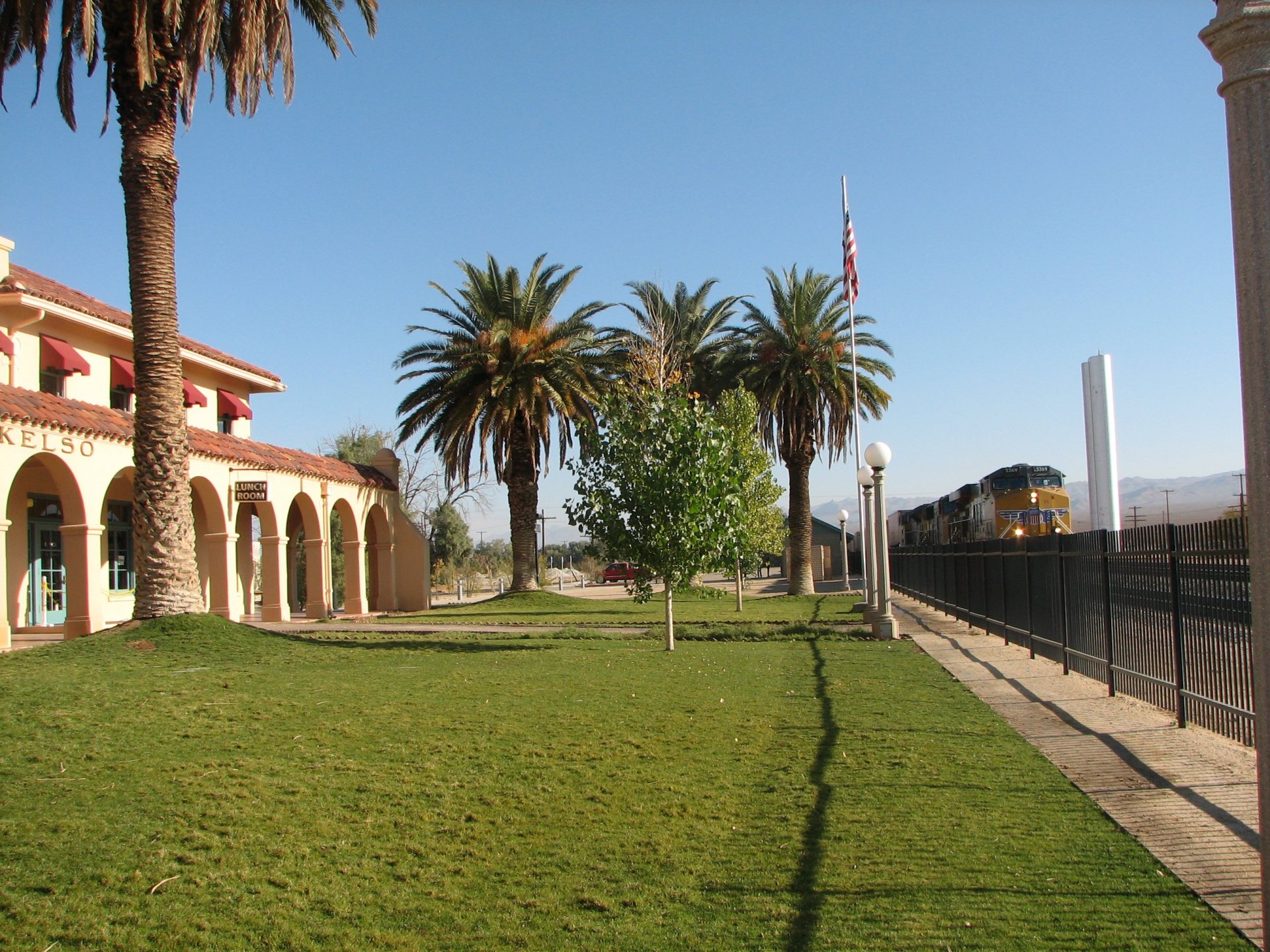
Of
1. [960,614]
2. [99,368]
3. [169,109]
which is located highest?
[169,109]

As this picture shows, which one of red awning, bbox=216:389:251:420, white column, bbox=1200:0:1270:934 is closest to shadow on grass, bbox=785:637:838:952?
white column, bbox=1200:0:1270:934

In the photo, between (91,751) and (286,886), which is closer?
(286,886)

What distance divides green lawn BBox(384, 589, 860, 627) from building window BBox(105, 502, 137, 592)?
6.61 m

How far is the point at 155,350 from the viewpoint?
52.5ft

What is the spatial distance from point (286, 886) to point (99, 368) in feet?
72.9

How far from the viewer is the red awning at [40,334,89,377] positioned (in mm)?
21844

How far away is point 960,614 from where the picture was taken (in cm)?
2222

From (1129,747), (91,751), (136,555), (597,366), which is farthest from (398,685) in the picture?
(597,366)

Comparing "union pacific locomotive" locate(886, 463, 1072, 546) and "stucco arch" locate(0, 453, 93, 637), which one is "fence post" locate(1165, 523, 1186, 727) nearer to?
"stucco arch" locate(0, 453, 93, 637)

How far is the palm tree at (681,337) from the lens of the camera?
34.5 m

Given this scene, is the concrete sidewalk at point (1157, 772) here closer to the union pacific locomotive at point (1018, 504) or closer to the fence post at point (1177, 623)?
the fence post at point (1177, 623)

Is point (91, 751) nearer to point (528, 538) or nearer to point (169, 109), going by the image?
point (169, 109)

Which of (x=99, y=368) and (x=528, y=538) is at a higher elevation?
(x=99, y=368)

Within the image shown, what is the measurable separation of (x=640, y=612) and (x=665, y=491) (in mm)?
13502
